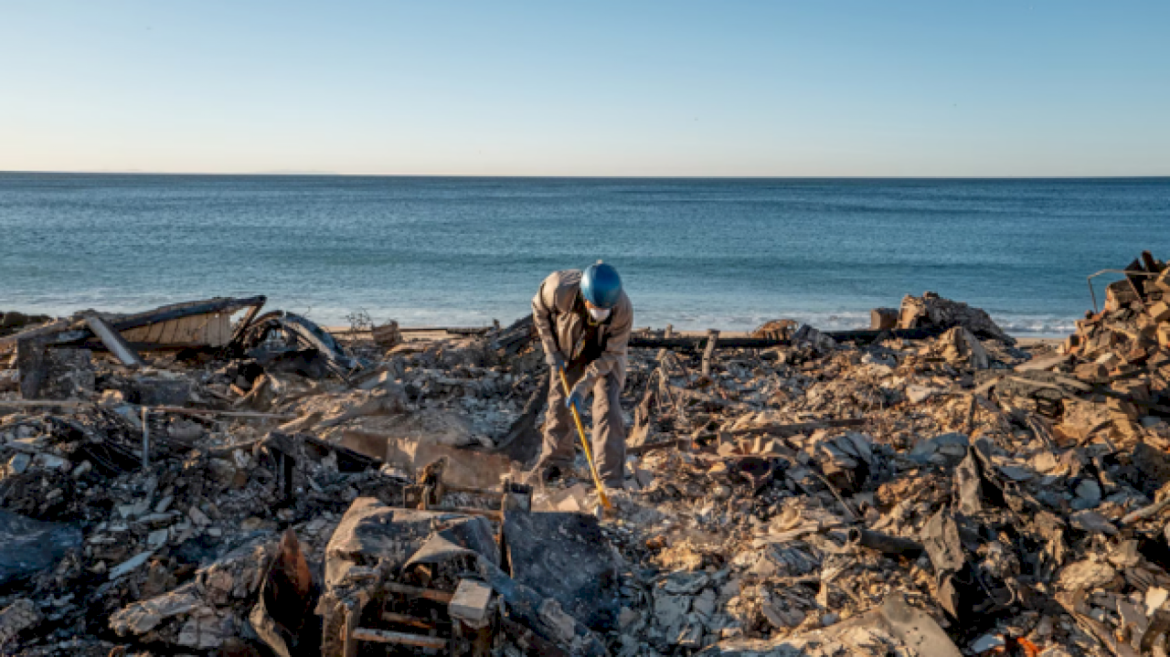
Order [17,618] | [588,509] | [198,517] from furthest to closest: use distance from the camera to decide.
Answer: [588,509] → [198,517] → [17,618]

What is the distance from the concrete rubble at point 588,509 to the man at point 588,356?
0.23 metres

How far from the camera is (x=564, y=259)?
32.8m

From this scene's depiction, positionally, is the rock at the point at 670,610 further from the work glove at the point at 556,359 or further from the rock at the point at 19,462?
the rock at the point at 19,462

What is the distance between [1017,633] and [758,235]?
42.5 meters

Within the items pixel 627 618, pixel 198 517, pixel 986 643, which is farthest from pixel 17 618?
pixel 986 643

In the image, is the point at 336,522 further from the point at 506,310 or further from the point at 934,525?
the point at 506,310

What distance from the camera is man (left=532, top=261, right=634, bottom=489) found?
5.22 metres

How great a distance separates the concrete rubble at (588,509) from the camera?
3.28 m

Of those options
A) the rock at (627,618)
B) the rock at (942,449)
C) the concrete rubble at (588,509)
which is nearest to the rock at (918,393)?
the concrete rubble at (588,509)

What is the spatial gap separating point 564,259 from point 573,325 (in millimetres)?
27443

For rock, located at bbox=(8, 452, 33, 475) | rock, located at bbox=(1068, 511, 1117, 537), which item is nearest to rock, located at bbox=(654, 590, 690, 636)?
rock, located at bbox=(1068, 511, 1117, 537)

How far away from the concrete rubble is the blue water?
36.6 feet

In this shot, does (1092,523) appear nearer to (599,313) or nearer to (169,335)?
(599,313)

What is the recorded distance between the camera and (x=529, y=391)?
771 centimetres
